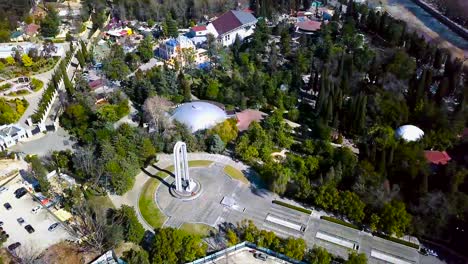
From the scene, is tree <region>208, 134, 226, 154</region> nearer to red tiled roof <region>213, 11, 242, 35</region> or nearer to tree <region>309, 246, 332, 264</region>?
A: tree <region>309, 246, 332, 264</region>

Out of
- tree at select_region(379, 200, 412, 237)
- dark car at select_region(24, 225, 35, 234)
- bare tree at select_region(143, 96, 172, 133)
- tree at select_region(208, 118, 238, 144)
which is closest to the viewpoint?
tree at select_region(379, 200, 412, 237)

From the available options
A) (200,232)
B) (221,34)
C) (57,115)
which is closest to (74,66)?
(57,115)

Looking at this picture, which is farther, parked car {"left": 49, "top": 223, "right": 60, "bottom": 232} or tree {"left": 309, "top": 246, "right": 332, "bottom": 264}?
parked car {"left": 49, "top": 223, "right": 60, "bottom": 232}

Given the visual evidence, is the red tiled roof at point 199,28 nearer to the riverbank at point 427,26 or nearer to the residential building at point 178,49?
the residential building at point 178,49

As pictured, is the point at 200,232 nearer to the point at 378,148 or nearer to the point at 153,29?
the point at 378,148

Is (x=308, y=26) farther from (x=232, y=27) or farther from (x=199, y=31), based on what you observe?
(x=199, y=31)

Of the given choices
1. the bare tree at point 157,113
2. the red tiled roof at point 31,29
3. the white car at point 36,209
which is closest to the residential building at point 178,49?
the bare tree at point 157,113

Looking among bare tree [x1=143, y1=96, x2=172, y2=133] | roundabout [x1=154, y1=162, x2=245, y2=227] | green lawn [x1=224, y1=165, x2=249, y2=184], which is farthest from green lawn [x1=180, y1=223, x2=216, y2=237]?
bare tree [x1=143, y1=96, x2=172, y2=133]
